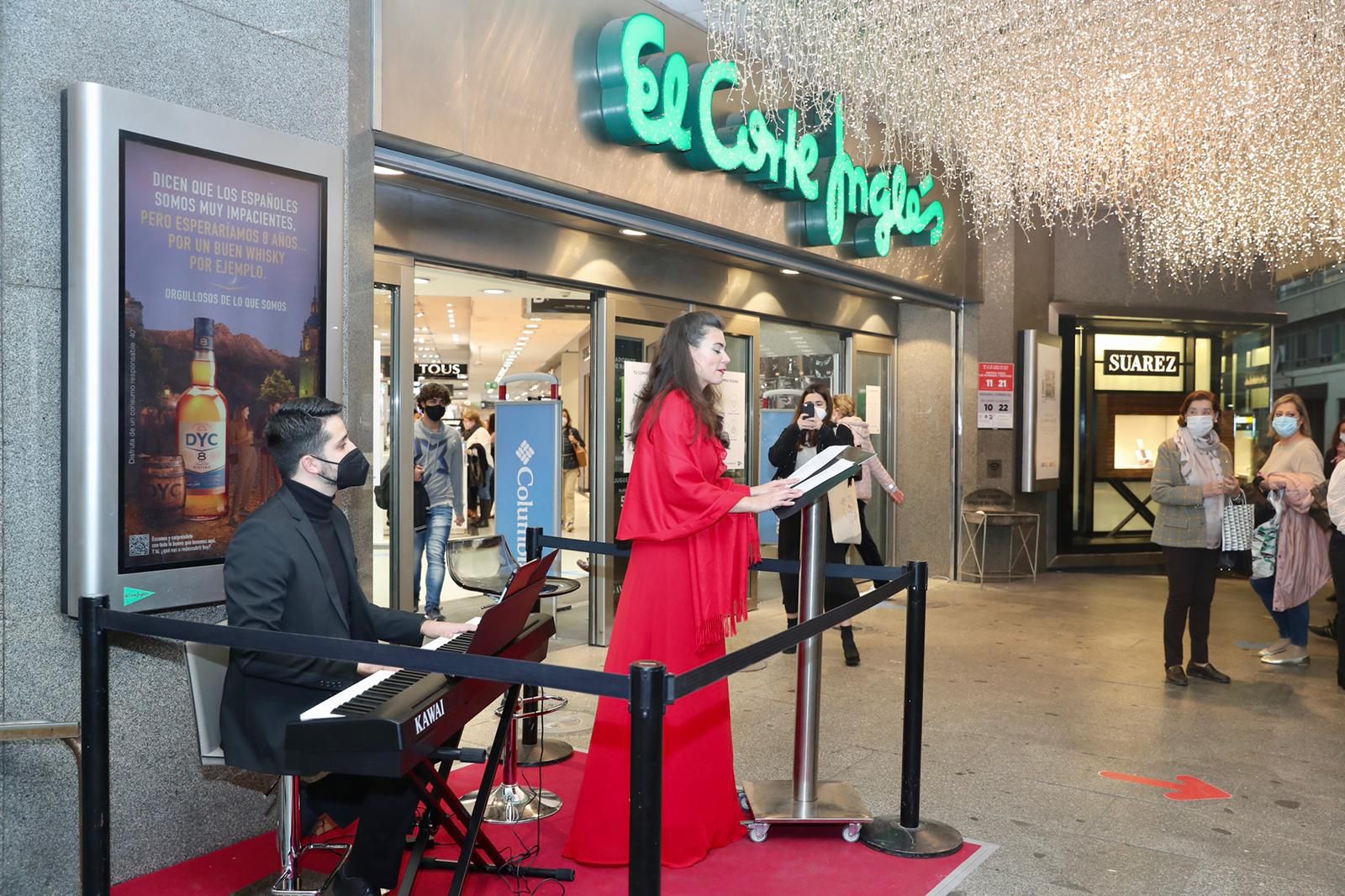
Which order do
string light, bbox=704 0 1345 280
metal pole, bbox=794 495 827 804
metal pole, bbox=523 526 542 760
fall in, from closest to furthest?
metal pole, bbox=794 495 827 804
metal pole, bbox=523 526 542 760
string light, bbox=704 0 1345 280

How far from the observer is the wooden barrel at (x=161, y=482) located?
3.11m

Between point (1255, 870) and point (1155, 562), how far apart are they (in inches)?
324

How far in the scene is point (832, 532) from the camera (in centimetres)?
607

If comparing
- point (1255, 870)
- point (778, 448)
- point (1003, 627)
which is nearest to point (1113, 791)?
point (1255, 870)

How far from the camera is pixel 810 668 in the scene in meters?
3.57

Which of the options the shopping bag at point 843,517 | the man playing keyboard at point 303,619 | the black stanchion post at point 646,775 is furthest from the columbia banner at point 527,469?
the black stanchion post at point 646,775

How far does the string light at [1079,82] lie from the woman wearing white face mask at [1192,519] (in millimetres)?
1591

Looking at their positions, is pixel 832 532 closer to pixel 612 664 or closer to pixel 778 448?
pixel 778 448

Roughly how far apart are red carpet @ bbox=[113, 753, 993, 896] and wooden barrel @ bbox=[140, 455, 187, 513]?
3.67 ft

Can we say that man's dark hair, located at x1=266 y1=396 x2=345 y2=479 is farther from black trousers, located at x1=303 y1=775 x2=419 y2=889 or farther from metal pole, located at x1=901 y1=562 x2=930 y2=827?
metal pole, located at x1=901 y1=562 x2=930 y2=827

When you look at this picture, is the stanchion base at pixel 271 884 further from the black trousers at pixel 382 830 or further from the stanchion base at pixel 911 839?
the stanchion base at pixel 911 839

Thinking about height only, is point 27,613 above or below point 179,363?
below

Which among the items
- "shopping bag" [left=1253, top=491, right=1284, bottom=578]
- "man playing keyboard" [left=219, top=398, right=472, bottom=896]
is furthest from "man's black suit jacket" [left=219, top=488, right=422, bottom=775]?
"shopping bag" [left=1253, top=491, right=1284, bottom=578]

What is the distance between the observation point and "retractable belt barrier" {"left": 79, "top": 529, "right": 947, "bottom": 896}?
199 cm
